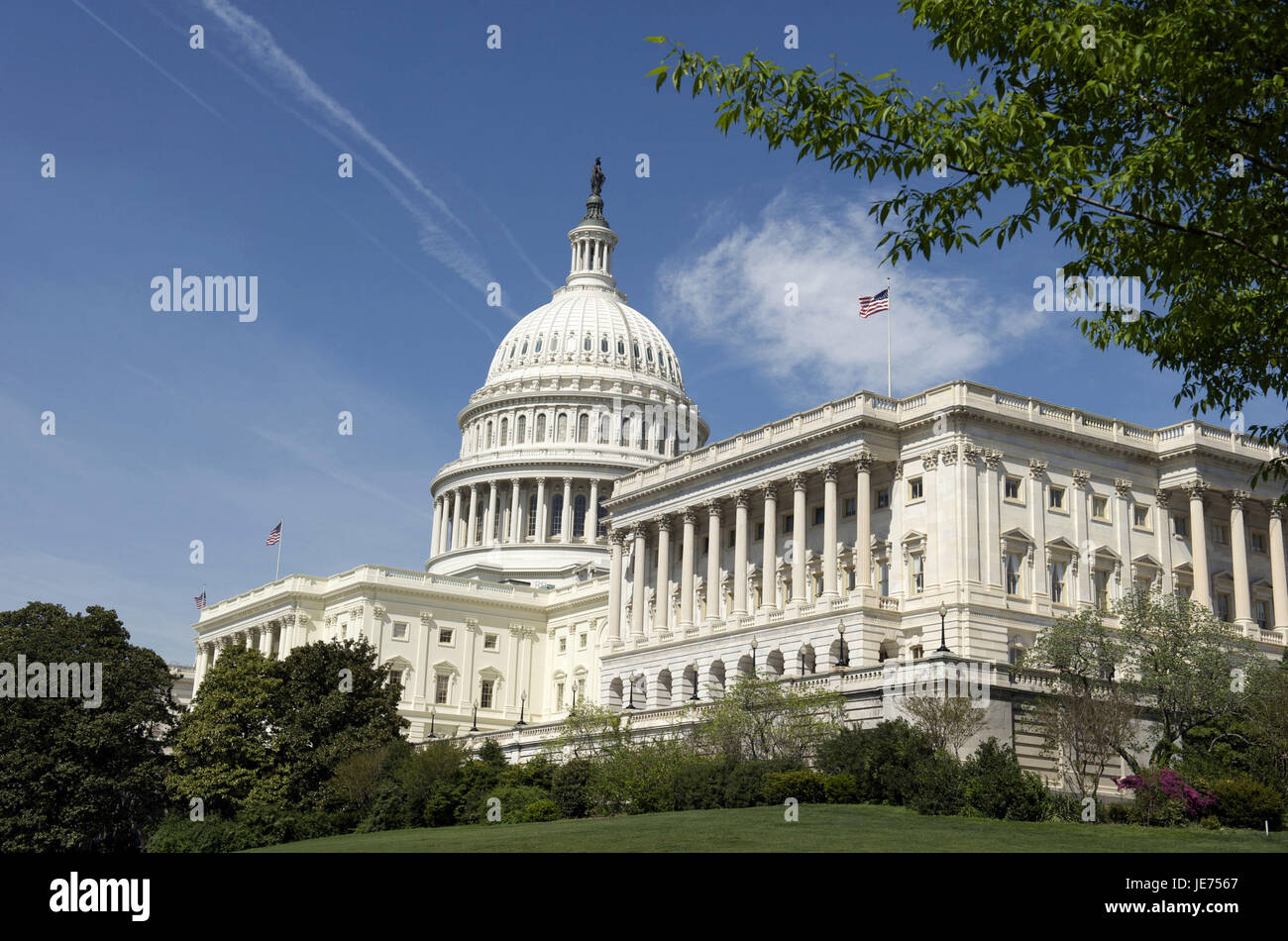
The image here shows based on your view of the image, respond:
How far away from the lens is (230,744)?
6625 cm

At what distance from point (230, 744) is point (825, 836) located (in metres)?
39.1

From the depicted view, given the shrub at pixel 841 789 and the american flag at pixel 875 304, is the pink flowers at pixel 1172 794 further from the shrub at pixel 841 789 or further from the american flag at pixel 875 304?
the american flag at pixel 875 304

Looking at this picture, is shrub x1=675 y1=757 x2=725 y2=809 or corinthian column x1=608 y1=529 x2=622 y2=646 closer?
shrub x1=675 y1=757 x2=725 y2=809

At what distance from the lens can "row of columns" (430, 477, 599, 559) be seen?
139750 millimetres

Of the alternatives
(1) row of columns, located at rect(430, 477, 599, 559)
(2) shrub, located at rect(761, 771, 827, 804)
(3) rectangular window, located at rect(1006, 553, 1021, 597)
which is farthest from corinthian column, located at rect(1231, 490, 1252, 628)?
(1) row of columns, located at rect(430, 477, 599, 559)

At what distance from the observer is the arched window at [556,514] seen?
14125cm

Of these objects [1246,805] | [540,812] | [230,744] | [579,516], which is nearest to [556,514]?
[579,516]

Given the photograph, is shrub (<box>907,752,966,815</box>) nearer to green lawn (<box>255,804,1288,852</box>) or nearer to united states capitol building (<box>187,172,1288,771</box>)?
green lawn (<box>255,804,1288,852</box>)

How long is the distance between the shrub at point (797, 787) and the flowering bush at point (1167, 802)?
9.59 m

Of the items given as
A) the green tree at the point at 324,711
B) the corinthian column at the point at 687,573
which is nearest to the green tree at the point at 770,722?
the green tree at the point at 324,711

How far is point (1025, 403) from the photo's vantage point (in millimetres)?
77000

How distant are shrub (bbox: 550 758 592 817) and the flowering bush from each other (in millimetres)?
19414
